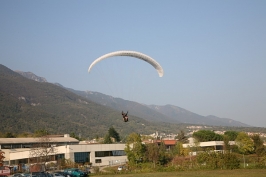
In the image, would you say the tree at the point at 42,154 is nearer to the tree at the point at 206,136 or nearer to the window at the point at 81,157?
the window at the point at 81,157

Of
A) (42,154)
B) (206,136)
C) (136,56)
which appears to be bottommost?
(42,154)

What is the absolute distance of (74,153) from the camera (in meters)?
66.1

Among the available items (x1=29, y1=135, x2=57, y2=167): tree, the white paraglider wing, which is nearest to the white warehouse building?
(x1=29, y1=135, x2=57, y2=167): tree

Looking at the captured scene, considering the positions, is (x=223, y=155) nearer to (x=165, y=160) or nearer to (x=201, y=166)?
(x=201, y=166)

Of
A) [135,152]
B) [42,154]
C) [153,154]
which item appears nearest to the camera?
[42,154]

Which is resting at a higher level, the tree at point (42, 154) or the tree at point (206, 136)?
the tree at point (206, 136)

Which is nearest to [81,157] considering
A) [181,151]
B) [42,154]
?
[42,154]

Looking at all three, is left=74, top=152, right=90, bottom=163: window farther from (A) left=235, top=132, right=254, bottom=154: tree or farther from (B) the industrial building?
(A) left=235, top=132, right=254, bottom=154: tree

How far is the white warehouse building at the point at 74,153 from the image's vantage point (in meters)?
65.9

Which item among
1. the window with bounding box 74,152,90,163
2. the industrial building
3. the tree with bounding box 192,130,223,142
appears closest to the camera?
the industrial building

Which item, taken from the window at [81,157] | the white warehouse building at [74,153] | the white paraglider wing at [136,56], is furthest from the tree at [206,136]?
the white paraglider wing at [136,56]

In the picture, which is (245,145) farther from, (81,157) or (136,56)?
(136,56)

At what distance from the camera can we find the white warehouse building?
65.9 metres

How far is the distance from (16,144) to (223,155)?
49342mm
